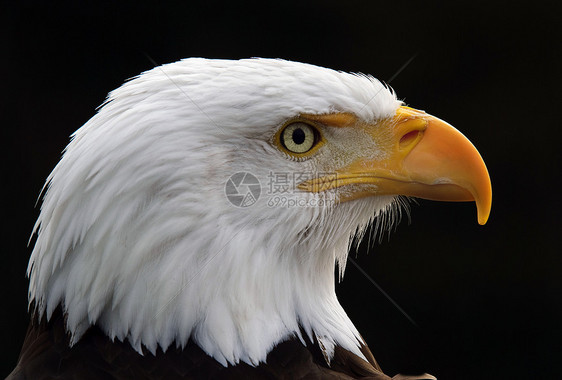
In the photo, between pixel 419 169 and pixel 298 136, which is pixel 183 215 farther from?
pixel 419 169

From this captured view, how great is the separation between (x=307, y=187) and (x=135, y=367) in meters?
0.68

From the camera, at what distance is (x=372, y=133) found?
86.3 inches

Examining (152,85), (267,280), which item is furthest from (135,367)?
(152,85)

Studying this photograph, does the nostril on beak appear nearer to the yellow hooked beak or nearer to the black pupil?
the yellow hooked beak

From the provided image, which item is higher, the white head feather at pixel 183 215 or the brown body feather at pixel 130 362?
the white head feather at pixel 183 215

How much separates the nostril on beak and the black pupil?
0.32 m

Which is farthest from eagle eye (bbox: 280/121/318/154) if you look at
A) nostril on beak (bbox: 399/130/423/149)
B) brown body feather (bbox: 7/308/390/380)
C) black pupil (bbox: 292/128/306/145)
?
brown body feather (bbox: 7/308/390/380)

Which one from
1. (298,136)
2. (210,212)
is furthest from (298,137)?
(210,212)

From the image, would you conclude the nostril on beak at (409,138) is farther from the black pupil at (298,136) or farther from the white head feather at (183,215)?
the black pupil at (298,136)

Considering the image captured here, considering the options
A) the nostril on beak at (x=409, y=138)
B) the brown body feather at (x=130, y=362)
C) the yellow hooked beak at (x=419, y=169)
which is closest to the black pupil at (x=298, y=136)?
the yellow hooked beak at (x=419, y=169)

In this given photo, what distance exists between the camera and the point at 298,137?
6.82 ft

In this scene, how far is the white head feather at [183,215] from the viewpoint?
193 cm

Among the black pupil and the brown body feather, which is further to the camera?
the black pupil

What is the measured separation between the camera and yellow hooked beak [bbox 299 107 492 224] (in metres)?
2.15
